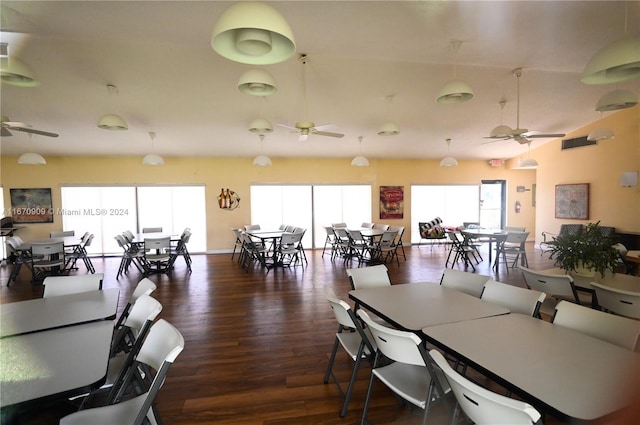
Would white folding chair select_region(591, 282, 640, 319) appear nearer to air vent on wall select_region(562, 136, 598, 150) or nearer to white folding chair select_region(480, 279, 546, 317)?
white folding chair select_region(480, 279, 546, 317)

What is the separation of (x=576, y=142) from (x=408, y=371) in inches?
364

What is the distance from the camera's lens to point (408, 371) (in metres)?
1.94

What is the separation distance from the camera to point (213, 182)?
9047 millimetres

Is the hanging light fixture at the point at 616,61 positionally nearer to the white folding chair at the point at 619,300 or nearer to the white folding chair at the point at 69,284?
the white folding chair at the point at 619,300

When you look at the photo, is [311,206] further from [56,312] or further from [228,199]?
[56,312]

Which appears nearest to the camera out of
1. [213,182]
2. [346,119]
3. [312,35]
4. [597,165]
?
[312,35]

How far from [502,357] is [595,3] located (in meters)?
3.76

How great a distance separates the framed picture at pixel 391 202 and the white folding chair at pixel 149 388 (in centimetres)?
872

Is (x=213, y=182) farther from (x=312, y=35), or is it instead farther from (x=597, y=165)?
(x=597, y=165)

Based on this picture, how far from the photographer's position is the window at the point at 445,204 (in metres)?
10.3

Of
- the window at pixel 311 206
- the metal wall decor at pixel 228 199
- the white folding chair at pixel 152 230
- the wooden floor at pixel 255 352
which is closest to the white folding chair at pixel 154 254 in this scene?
the wooden floor at pixel 255 352

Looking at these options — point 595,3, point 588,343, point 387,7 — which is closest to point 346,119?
point 387,7

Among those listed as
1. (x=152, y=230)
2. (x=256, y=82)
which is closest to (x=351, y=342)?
(x=256, y=82)

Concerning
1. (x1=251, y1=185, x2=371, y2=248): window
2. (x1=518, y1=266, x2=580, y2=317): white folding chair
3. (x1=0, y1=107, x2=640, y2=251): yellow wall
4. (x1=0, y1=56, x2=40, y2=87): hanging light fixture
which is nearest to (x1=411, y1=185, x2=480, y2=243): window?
(x1=0, y1=107, x2=640, y2=251): yellow wall
